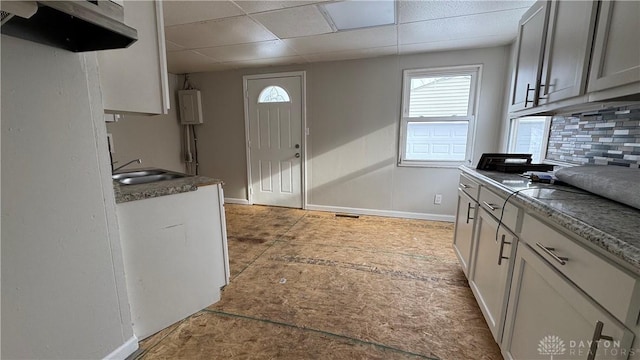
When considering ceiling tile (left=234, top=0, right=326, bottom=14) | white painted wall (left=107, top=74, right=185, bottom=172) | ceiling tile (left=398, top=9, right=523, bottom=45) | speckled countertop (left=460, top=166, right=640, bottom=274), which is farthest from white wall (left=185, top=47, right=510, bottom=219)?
speckled countertop (left=460, top=166, right=640, bottom=274)

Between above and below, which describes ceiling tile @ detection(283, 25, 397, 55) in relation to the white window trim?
above

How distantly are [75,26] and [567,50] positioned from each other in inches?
91.5

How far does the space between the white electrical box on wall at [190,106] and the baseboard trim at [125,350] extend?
3.59 metres

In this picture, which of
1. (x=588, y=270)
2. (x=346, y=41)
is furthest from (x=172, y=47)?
(x=588, y=270)

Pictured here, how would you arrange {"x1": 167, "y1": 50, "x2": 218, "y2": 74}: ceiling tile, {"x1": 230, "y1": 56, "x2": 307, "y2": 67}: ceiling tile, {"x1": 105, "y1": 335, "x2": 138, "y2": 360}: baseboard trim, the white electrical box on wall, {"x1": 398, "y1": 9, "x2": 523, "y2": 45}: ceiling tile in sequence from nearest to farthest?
{"x1": 105, "y1": 335, "x2": 138, "y2": 360}: baseboard trim, {"x1": 398, "y1": 9, "x2": 523, "y2": 45}: ceiling tile, {"x1": 167, "y1": 50, "x2": 218, "y2": 74}: ceiling tile, {"x1": 230, "y1": 56, "x2": 307, "y2": 67}: ceiling tile, the white electrical box on wall

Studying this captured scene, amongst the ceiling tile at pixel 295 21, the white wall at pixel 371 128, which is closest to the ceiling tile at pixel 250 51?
the ceiling tile at pixel 295 21

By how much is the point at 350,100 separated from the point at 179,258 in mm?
2893

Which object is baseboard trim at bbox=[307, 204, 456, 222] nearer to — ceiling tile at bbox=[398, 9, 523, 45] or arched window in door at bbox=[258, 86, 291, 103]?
arched window in door at bbox=[258, 86, 291, 103]

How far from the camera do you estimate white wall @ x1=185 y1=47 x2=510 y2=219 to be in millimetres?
3193

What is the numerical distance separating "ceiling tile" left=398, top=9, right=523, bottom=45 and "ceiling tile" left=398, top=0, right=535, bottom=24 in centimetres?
9

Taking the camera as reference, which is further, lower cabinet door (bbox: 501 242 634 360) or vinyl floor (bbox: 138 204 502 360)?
vinyl floor (bbox: 138 204 502 360)

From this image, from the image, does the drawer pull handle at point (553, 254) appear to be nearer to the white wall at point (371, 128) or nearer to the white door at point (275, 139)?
the white wall at point (371, 128)

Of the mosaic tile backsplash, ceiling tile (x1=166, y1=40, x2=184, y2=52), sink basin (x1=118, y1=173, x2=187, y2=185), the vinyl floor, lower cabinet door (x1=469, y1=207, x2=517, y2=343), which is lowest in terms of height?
the vinyl floor

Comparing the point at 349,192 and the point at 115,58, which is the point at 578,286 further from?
the point at 349,192
